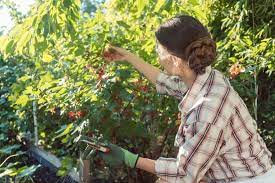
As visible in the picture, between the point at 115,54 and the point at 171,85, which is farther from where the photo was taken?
the point at 115,54

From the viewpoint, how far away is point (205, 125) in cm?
167

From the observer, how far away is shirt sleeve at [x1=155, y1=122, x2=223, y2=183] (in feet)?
5.50

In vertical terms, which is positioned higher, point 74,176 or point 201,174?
point 201,174

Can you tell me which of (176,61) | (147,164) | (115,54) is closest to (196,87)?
(176,61)

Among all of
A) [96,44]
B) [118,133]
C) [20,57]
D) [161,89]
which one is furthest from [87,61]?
[20,57]

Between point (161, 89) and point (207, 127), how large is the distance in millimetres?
771

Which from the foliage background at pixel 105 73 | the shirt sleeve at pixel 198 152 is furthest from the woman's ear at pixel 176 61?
the foliage background at pixel 105 73

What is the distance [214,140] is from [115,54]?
1.07 metres

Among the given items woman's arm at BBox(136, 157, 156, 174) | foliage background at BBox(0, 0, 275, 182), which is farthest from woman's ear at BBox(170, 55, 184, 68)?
foliage background at BBox(0, 0, 275, 182)

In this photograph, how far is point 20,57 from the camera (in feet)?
17.1

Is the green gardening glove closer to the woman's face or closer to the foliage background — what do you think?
the woman's face

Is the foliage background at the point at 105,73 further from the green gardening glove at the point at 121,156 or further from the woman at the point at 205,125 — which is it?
the woman at the point at 205,125

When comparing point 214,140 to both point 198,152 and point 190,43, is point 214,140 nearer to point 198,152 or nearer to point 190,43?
point 198,152

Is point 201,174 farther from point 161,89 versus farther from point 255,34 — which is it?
point 255,34
